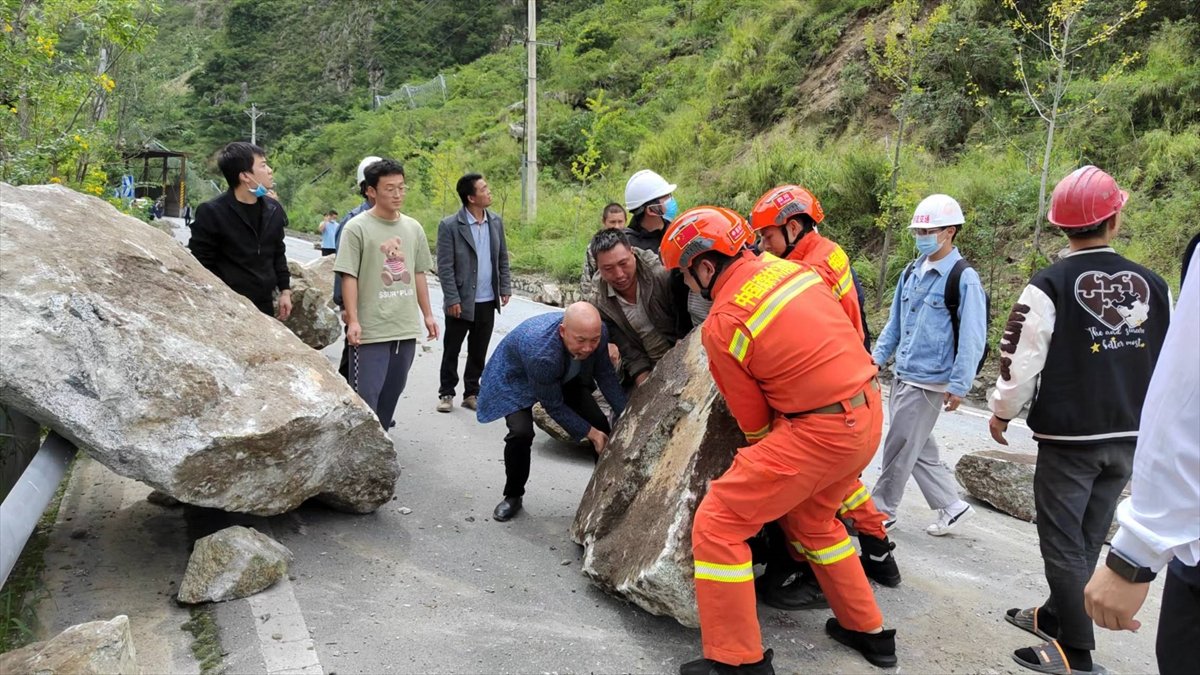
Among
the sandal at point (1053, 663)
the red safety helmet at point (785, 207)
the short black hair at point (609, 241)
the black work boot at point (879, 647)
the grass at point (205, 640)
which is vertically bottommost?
the grass at point (205, 640)

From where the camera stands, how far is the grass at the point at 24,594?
3.15 meters

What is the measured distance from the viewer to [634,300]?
15.1ft

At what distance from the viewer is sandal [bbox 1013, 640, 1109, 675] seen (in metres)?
3.13

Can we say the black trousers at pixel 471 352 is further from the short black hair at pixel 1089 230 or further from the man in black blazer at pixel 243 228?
the short black hair at pixel 1089 230

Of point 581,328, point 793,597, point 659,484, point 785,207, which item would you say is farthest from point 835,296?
point 793,597

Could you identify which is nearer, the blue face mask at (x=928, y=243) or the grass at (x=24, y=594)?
the grass at (x=24, y=594)

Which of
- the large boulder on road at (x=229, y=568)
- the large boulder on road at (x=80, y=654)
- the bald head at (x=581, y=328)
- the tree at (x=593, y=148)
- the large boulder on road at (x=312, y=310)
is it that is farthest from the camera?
the tree at (x=593, y=148)

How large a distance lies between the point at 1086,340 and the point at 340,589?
3230 millimetres

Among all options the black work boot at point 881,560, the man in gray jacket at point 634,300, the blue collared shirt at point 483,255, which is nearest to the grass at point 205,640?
the man in gray jacket at point 634,300

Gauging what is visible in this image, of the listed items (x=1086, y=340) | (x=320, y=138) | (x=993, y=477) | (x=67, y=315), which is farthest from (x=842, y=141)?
(x=320, y=138)

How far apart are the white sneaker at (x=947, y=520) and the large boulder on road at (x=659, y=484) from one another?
163 cm

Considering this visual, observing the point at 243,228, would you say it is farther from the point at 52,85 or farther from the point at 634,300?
the point at 52,85

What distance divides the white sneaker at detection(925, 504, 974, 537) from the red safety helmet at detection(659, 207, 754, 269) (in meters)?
2.25

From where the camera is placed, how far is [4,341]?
3.07 meters
